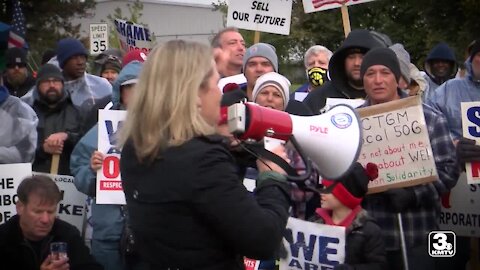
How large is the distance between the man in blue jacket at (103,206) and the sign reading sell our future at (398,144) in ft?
5.92

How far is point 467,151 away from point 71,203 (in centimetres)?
318

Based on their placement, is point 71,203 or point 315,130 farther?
point 71,203

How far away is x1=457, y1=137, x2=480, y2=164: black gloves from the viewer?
19.6 feet

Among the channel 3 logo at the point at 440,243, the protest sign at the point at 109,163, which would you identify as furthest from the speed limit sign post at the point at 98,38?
the channel 3 logo at the point at 440,243

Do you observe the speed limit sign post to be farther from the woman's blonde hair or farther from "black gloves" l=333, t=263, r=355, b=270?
the woman's blonde hair

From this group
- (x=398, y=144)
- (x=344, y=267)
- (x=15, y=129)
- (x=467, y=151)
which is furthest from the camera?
(x=15, y=129)

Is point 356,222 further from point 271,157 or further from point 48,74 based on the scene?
point 48,74

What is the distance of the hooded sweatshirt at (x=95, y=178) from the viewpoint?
6488 millimetres

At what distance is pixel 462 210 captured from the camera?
6.63 metres

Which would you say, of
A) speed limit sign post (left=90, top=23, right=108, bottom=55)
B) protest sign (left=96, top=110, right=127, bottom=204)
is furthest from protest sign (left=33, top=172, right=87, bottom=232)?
speed limit sign post (left=90, top=23, right=108, bottom=55)

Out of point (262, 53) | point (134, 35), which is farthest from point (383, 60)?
point (134, 35)

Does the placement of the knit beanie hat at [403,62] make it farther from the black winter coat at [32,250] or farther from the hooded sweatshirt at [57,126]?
the hooded sweatshirt at [57,126]

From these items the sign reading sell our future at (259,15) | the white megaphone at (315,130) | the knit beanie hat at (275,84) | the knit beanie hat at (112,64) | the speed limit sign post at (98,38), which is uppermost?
the speed limit sign post at (98,38)

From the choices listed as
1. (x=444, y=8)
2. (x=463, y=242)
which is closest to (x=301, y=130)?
(x=463, y=242)
